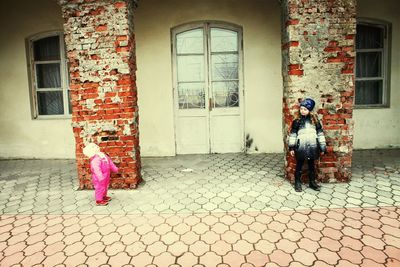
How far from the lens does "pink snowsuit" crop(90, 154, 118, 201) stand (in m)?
4.71

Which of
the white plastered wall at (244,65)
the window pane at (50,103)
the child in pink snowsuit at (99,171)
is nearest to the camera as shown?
the child in pink snowsuit at (99,171)

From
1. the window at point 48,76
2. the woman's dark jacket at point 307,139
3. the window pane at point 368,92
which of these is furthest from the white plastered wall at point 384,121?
the window at point 48,76

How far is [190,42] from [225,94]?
1.42 m

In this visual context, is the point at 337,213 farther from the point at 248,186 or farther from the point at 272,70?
the point at 272,70

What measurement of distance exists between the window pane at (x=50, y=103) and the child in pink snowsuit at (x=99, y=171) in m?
3.59

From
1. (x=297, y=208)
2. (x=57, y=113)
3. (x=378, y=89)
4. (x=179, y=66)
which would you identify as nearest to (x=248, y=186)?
(x=297, y=208)

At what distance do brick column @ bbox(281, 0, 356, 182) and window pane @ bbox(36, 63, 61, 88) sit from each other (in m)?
5.36

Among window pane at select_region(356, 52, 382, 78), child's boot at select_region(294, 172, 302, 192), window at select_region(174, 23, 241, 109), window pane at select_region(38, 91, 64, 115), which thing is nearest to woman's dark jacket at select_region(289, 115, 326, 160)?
child's boot at select_region(294, 172, 302, 192)

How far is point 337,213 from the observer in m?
4.20

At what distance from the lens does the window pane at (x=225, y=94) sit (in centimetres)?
758

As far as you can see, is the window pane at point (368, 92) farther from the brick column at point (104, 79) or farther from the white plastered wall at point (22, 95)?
the white plastered wall at point (22, 95)

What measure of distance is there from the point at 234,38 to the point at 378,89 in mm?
3544

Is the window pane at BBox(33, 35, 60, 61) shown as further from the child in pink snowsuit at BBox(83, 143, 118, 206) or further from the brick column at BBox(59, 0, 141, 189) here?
the child in pink snowsuit at BBox(83, 143, 118, 206)

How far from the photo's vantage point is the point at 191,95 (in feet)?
25.0
